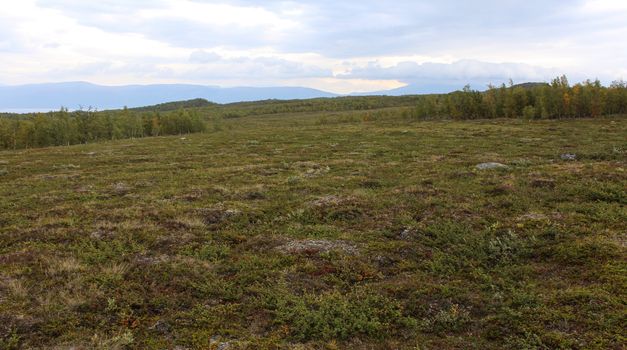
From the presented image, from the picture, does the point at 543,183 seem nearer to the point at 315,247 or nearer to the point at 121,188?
the point at 315,247

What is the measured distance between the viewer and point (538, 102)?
71.8 meters

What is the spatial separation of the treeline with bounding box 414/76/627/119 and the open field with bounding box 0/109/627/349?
182 ft

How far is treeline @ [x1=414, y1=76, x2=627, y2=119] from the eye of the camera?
68.2 metres

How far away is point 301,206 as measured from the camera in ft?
55.7

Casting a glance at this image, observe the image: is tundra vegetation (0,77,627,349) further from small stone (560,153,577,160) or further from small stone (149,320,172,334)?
small stone (560,153,577,160)

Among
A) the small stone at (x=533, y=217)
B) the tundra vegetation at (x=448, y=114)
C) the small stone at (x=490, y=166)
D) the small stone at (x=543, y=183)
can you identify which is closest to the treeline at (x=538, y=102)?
the tundra vegetation at (x=448, y=114)

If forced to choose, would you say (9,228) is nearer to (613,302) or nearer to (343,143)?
(613,302)

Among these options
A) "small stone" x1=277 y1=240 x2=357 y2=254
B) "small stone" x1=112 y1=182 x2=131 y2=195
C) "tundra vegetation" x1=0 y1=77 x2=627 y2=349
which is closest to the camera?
"tundra vegetation" x1=0 y1=77 x2=627 y2=349

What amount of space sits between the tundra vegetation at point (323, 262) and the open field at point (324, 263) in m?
0.05

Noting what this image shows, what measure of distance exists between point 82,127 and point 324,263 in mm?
73564

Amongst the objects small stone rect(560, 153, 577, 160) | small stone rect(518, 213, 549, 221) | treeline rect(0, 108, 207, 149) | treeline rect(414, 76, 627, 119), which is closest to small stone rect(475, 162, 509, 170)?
small stone rect(560, 153, 577, 160)

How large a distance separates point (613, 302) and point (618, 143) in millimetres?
32012

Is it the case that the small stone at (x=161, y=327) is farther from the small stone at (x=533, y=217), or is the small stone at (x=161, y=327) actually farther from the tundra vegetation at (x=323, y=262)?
the small stone at (x=533, y=217)

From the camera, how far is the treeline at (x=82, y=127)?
216 ft
